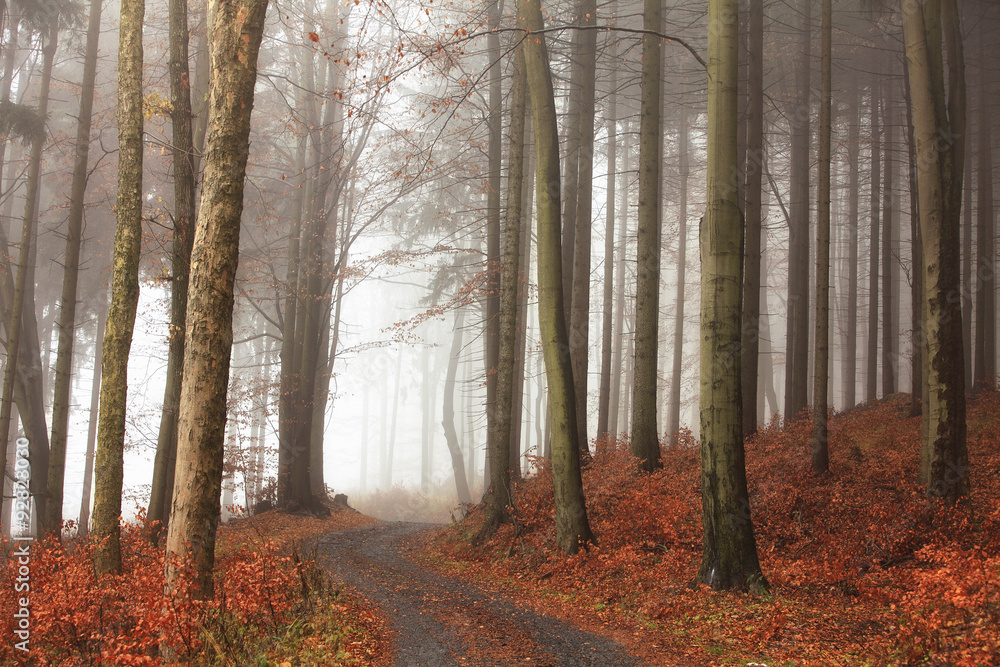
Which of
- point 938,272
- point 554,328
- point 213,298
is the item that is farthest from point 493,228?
point 213,298

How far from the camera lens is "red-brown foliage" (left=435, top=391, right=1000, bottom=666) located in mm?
5242

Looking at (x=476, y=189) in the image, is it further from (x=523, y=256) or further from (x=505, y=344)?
(x=505, y=344)

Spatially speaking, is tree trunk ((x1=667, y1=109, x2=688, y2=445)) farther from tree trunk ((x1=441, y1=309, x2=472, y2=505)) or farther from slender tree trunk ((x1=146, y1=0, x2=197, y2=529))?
slender tree trunk ((x1=146, y1=0, x2=197, y2=529))

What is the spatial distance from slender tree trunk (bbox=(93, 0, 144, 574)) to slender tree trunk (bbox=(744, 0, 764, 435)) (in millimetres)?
11559

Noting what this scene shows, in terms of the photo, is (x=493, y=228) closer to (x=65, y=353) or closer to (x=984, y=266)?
(x=65, y=353)

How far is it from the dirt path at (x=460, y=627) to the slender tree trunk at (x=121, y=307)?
3.18m

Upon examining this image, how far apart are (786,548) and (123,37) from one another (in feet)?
35.8

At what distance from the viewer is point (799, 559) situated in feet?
25.6

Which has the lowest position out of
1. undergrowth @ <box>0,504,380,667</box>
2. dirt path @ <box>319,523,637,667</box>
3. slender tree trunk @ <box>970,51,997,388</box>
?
dirt path @ <box>319,523,637,667</box>

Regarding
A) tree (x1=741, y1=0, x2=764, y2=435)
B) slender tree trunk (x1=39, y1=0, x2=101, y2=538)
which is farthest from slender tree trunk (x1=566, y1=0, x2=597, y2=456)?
slender tree trunk (x1=39, y1=0, x2=101, y2=538)

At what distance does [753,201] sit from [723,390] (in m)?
8.78

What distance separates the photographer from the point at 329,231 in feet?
65.2

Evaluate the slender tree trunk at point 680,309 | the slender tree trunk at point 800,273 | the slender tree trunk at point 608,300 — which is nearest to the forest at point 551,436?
the slender tree trunk at point 800,273

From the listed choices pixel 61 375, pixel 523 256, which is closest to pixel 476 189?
pixel 523 256
